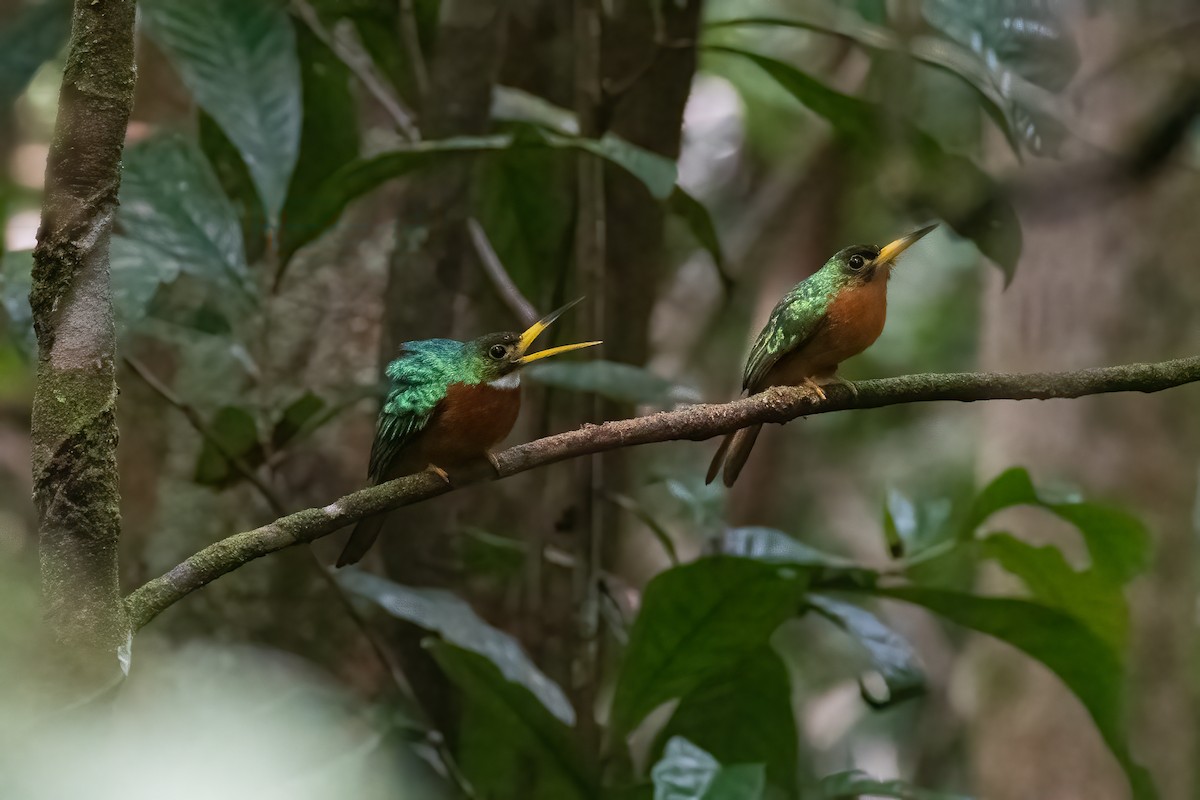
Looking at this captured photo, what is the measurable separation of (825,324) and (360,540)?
604 mm

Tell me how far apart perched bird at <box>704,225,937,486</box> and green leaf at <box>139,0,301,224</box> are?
1.03 m

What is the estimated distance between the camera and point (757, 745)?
6.80 ft

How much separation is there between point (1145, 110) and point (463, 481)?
3.32 metres

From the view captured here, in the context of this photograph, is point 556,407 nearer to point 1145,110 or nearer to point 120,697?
point 120,697

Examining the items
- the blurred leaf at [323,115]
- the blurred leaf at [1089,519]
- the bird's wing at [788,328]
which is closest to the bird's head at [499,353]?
the bird's wing at [788,328]

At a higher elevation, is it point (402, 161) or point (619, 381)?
point (402, 161)

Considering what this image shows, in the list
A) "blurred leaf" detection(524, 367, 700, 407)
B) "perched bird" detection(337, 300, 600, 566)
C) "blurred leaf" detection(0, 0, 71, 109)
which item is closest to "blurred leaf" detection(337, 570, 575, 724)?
"blurred leaf" detection(524, 367, 700, 407)

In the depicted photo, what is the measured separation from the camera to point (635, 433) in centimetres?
97

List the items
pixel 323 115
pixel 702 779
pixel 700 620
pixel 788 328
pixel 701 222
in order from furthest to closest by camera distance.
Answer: pixel 323 115 → pixel 701 222 → pixel 700 620 → pixel 702 779 → pixel 788 328

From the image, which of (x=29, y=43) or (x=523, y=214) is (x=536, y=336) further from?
(x=29, y=43)

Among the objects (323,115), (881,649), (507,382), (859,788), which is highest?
(323,115)

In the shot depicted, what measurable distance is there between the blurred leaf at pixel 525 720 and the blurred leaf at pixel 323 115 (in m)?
0.96

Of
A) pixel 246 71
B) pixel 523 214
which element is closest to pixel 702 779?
pixel 523 214

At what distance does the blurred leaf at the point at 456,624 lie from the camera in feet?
6.15
